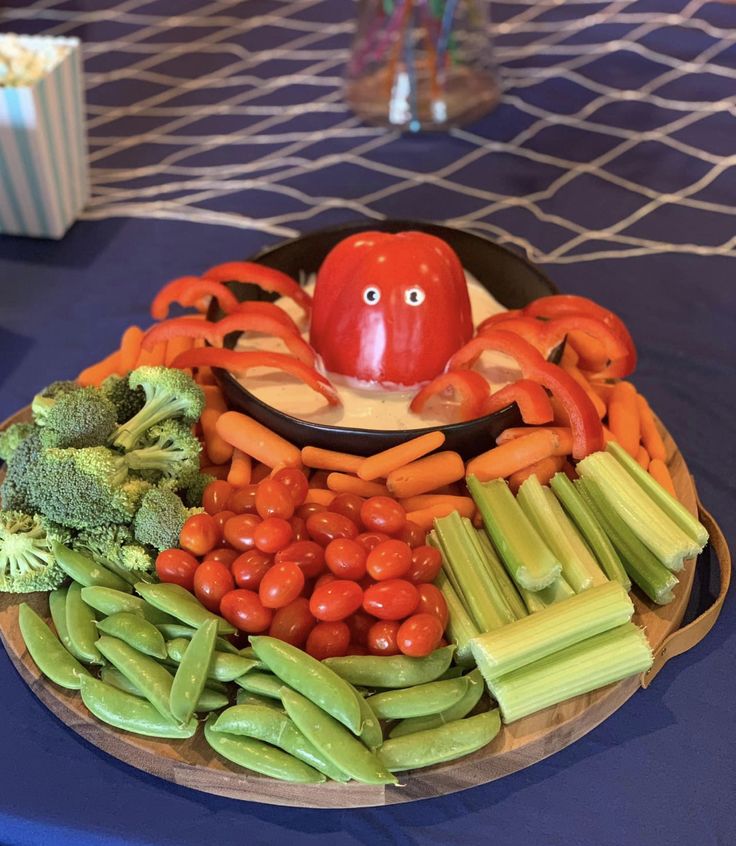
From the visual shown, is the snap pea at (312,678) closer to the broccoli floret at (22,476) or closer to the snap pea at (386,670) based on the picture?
the snap pea at (386,670)

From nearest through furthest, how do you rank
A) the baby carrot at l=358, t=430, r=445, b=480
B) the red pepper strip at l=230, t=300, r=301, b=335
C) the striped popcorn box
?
the baby carrot at l=358, t=430, r=445, b=480 < the red pepper strip at l=230, t=300, r=301, b=335 < the striped popcorn box

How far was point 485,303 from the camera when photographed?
6.05ft

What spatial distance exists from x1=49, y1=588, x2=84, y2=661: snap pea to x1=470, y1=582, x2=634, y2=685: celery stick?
1.71 ft

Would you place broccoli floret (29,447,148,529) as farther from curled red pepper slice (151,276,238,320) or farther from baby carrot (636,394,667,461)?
baby carrot (636,394,667,461)

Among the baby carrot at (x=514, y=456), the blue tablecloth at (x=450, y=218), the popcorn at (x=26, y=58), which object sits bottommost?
the blue tablecloth at (x=450, y=218)

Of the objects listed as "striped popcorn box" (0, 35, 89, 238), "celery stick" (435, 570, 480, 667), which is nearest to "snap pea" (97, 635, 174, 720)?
"celery stick" (435, 570, 480, 667)

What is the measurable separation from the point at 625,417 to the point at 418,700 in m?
0.66

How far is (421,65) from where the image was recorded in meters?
2.64

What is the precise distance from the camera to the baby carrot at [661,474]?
154cm

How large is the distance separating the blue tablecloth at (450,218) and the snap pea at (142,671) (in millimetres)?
106

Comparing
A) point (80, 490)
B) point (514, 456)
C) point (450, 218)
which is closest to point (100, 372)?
point (80, 490)

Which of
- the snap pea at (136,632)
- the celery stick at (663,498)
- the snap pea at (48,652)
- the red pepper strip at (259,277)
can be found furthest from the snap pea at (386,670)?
the red pepper strip at (259,277)

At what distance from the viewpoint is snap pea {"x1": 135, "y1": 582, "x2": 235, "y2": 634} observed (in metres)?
1.25

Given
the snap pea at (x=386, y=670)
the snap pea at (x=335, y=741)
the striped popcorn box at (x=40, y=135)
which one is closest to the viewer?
the snap pea at (x=335, y=741)
